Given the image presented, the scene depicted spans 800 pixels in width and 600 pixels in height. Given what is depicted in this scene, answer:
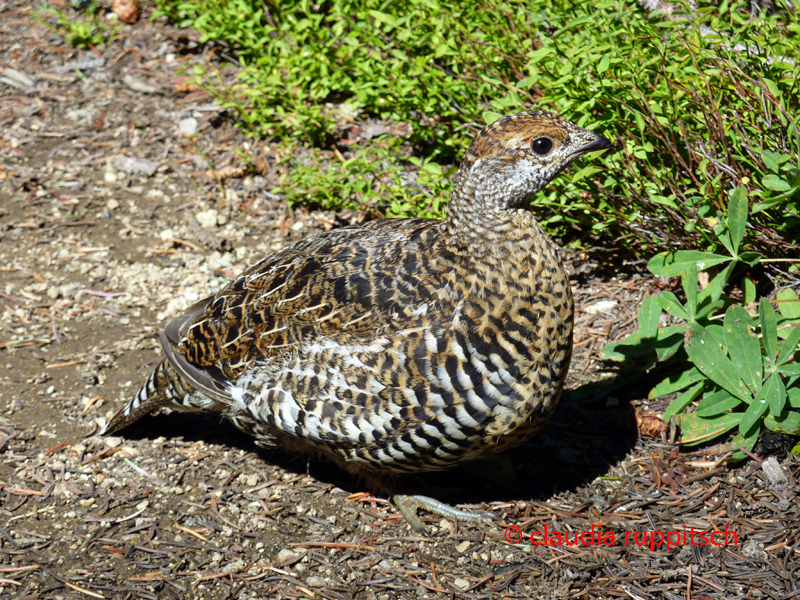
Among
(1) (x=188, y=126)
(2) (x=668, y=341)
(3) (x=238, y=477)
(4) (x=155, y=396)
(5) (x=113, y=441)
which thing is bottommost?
(5) (x=113, y=441)

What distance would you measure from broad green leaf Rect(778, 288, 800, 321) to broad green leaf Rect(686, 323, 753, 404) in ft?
1.25

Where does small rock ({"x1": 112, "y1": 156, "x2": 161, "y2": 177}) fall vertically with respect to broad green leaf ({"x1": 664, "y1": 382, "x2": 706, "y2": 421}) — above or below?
below

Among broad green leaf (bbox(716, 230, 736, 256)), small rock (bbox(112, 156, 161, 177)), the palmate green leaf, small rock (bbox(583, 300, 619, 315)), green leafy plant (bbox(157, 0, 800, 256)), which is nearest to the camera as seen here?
the palmate green leaf

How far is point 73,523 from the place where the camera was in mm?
3781

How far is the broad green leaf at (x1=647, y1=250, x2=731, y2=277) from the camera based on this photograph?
384cm

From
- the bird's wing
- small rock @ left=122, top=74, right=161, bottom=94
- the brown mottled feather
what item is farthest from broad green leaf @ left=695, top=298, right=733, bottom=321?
small rock @ left=122, top=74, right=161, bottom=94

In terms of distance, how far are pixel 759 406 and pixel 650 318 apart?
732 millimetres

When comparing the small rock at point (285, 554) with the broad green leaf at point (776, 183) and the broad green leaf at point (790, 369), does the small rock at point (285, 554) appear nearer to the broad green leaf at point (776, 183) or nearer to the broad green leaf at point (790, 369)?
the broad green leaf at point (790, 369)

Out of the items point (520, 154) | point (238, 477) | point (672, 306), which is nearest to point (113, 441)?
point (238, 477)

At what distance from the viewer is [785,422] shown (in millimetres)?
3365

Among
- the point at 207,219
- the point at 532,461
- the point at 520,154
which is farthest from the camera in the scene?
the point at 207,219

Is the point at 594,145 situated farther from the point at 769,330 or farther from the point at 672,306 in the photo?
the point at 769,330

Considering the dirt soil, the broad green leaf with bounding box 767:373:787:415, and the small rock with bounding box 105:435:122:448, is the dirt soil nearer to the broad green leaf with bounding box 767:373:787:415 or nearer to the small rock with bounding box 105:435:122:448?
the small rock with bounding box 105:435:122:448

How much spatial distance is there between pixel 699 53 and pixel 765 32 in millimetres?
329
